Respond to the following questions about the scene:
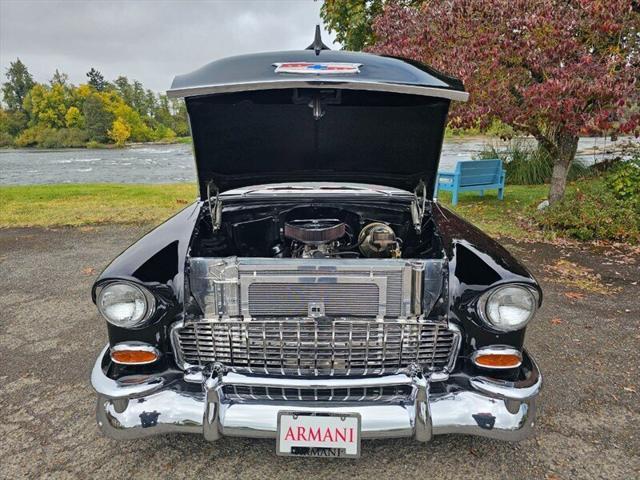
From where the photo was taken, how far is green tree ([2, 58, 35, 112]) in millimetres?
73438

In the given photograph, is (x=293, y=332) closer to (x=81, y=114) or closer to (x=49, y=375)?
(x=49, y=375)

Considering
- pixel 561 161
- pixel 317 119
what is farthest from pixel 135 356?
pixel 561 161

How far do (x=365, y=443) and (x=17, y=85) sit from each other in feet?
308

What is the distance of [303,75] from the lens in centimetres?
220

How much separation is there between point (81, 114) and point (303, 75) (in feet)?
217

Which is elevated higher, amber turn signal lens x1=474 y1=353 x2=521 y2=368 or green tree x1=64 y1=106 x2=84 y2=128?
amber turn signal lens x1=474 y1=353 x2=521 y2=368

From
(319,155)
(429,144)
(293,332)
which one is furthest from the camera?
(319,155)

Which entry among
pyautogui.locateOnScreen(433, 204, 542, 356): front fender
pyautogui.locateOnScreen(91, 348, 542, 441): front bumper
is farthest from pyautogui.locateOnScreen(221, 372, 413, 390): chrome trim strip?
pyautogui.locateOnScreen(433, 204, 542, 356): front fender

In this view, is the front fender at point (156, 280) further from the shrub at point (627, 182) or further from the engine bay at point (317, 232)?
the shrub at point (627, 182)

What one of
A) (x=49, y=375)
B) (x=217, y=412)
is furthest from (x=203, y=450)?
(x=49, y=375)

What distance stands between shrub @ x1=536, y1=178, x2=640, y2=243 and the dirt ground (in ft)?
5.73

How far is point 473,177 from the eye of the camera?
9.00 meters

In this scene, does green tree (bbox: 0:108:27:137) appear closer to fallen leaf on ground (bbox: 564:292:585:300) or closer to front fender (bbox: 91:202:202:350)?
front fender (bbox: 91:202:202:350)

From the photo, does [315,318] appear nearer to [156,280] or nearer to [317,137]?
[156,280]
